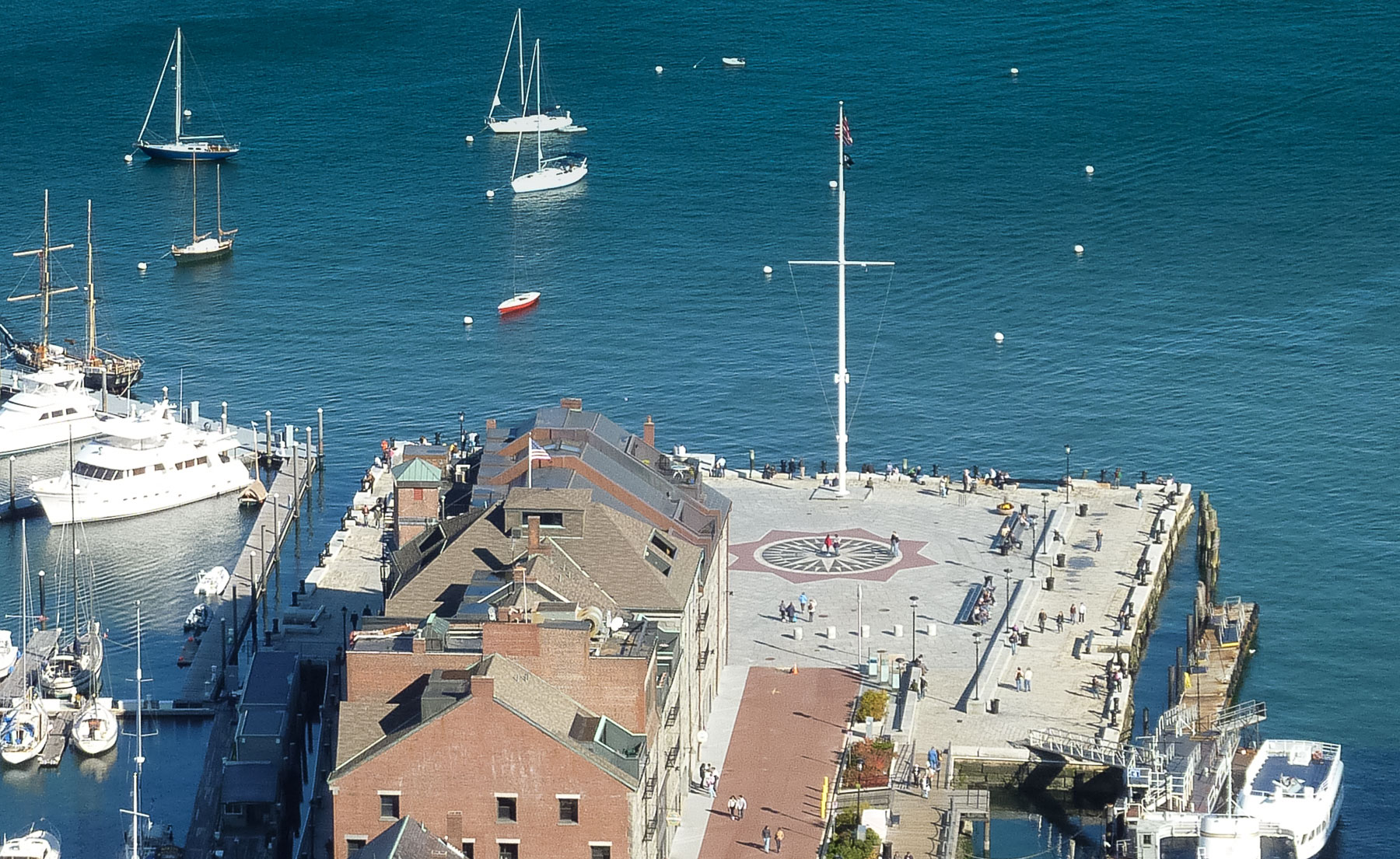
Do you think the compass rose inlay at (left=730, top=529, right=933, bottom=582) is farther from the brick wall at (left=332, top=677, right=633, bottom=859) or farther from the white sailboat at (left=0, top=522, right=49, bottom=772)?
the brick wall at (left=332, top=677, right=633, bottom=859)

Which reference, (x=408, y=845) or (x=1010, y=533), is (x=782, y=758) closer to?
(x=408, y=845)

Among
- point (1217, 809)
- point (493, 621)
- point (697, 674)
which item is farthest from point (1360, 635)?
point (493, 621)

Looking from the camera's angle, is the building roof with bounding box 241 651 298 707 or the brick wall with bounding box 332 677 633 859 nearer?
the brick wall with bounding box 332 677 633 859

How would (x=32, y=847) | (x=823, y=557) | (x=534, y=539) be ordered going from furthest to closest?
1. (x=823, y=557)
2. (x=534, y=539)
3. (x=32, y=847)

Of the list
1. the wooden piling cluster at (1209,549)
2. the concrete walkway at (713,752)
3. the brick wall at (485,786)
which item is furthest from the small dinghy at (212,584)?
the wooden piling cluster at (1209,549)

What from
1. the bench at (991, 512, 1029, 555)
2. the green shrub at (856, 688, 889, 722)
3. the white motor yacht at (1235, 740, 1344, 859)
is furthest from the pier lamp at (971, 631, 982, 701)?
the bench at (991, 512, 1029, 555)

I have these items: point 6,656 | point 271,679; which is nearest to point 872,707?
point 271,679

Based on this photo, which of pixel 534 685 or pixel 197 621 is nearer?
pixel 534 685

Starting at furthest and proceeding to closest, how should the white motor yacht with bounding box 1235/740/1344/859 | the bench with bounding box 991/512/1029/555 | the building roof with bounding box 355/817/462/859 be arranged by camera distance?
the bench with bounding box 991/512/1029/555 < the white motor yacht with bounding box 1235/740/1344/859 < the building roof with bounding box 355/817/462/859
